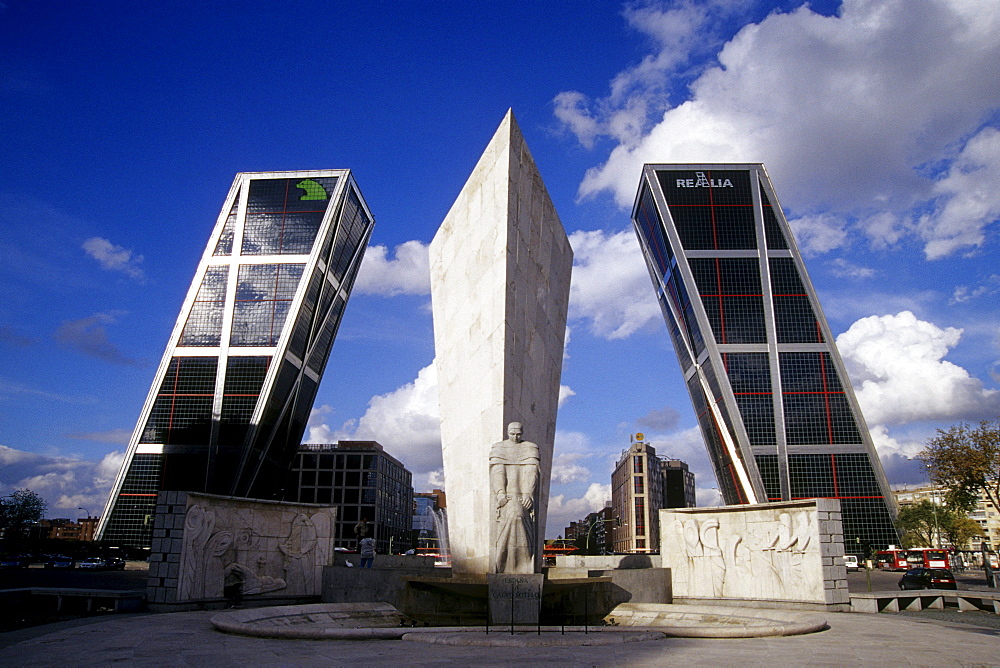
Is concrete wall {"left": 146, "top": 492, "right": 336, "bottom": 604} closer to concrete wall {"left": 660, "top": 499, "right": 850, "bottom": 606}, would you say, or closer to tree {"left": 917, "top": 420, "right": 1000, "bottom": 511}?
concrete wall {"left": 660, "top": 499, "right": 850, "bottom": 606}

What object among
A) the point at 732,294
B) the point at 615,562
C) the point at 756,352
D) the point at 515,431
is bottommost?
the point at 615,562

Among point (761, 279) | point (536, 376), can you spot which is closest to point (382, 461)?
point (761, 279)

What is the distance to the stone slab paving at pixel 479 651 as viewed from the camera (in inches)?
261

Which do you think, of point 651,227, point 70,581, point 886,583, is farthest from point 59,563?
point 651,227

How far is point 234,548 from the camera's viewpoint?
13992mm

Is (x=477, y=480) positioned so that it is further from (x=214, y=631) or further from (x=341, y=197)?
(x=341, y=197)

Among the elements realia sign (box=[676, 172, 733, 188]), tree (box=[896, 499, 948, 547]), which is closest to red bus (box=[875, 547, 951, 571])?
tree (box=[896, 499, 948, 547])

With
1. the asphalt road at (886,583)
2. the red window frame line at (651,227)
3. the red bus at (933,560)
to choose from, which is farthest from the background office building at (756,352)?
the asphalt road at (886,583)

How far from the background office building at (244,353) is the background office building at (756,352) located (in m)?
25.9

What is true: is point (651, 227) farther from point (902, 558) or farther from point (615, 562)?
point (615, 562)

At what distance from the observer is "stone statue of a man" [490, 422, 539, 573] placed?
10.5 metres

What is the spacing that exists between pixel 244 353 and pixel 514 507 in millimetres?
42472

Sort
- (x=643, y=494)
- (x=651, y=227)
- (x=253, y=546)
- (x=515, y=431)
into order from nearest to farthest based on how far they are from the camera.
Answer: (x=515, y=431), (x=253, y=546), (x=651, y=227), (x=643, y=494)

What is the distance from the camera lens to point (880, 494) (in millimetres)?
47688
